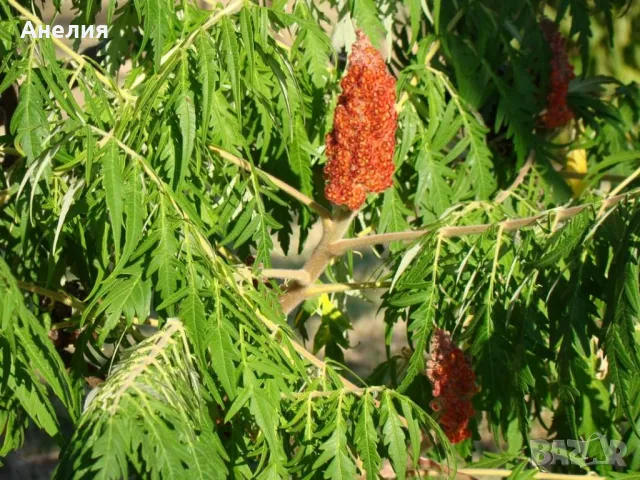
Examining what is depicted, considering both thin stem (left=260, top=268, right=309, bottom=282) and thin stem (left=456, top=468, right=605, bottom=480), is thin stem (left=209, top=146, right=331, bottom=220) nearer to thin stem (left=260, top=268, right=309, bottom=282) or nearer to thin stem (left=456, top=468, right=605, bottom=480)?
thin stem (left=260, top=268, right=309, bottom=282)

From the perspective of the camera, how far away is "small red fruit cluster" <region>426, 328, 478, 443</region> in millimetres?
1591

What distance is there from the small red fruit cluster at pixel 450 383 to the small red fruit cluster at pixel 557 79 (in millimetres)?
786

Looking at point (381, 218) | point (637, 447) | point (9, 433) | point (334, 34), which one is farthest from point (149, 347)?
point (334, 34)

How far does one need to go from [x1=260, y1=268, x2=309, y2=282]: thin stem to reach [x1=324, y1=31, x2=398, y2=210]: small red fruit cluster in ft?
0.57

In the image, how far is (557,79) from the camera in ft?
7.09

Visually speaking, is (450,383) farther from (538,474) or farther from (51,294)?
(51,294)

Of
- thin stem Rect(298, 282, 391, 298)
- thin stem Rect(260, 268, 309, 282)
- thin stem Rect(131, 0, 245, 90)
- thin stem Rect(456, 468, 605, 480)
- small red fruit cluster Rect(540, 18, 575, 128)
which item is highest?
thin stem Rect(131, 0, 245, 90)

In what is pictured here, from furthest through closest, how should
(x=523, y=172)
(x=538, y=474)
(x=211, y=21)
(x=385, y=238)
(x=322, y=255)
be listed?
1. (x=523, y=172)
2. (x=322, y=255)
3. (x=385, y=238)
4. (x=538, y=474)
5. (x=211, y=21)

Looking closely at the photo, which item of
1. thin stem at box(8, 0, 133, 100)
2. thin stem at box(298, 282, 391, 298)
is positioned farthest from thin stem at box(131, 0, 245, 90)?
thin stem at box(298, 282, 391, 298)

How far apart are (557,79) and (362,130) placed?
781 mm

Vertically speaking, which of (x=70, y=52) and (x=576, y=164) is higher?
(x=70, y=52)

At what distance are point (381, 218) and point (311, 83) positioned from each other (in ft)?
0.96

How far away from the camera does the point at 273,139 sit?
1812 millimetres

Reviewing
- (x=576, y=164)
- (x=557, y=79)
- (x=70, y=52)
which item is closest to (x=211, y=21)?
(x=70, y=52)
